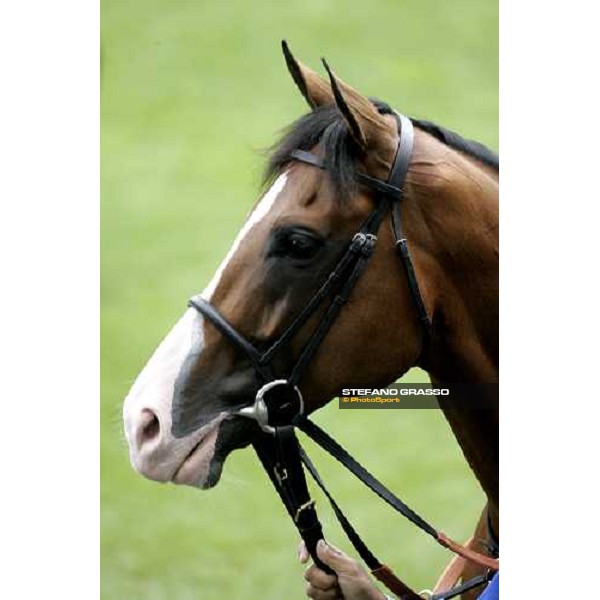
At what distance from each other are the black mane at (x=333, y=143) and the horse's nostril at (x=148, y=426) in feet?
1.47

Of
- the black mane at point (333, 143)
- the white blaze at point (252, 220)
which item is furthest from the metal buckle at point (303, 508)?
the black mane at point (333, 143)

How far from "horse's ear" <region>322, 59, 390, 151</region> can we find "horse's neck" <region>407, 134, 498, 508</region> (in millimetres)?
91

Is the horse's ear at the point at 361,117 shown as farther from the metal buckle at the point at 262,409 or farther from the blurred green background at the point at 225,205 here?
the metal buckle at the point at 262,409

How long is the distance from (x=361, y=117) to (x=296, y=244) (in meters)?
0.24

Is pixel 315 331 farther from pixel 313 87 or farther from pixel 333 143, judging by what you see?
pixel 313 87

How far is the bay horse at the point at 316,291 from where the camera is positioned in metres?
2.08

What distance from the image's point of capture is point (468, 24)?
2.49 meters

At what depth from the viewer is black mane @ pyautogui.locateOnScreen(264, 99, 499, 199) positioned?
208 cm

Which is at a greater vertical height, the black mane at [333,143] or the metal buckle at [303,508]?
the black mane at [333,143]

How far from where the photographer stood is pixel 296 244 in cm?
207

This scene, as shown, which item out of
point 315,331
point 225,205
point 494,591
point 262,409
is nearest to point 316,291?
point 315,331

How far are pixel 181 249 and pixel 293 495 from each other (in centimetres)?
149

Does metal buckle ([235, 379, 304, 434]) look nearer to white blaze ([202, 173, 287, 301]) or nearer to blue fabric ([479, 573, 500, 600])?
white blaze ([202, 173, 287, 301])
